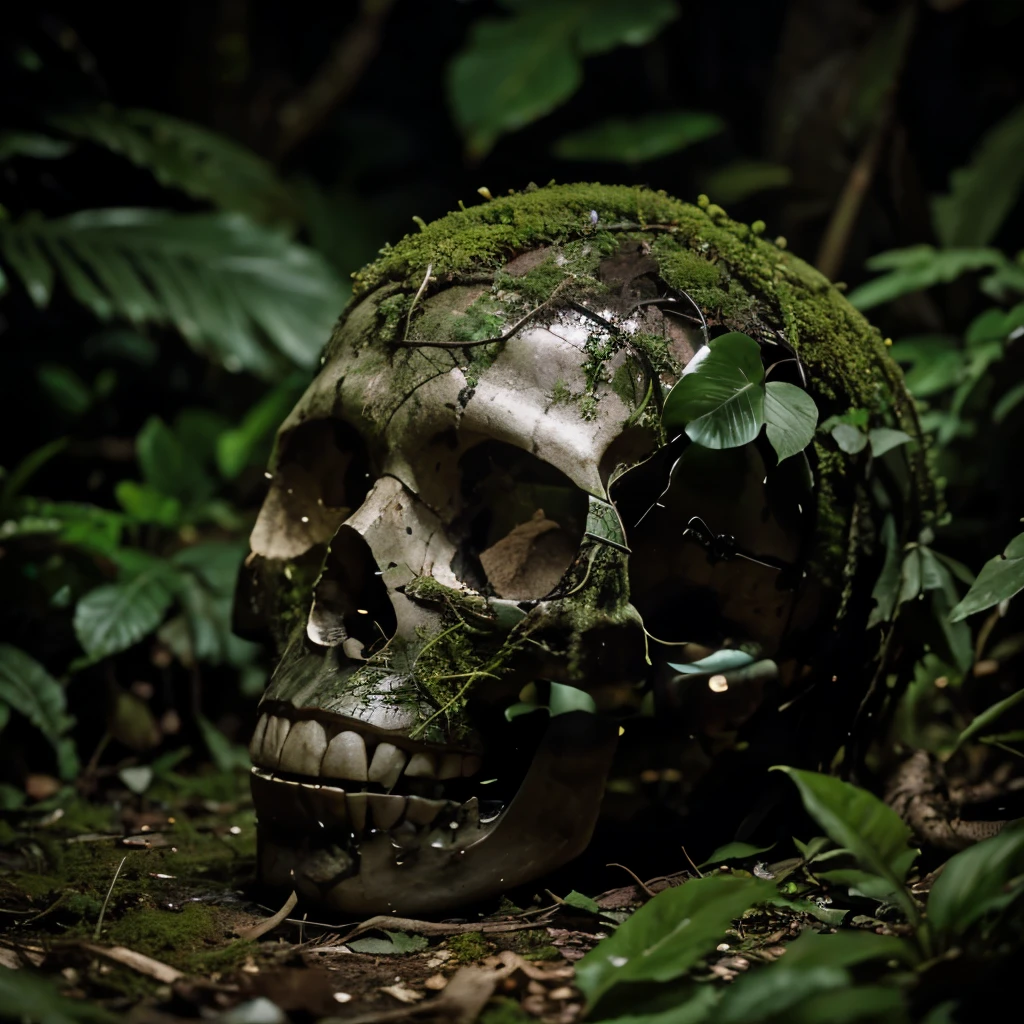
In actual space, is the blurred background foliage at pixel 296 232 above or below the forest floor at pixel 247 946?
above

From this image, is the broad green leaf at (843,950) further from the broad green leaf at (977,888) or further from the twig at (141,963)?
the twig at (141,963)

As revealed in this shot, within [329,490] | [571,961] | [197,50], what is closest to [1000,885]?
[571,961]

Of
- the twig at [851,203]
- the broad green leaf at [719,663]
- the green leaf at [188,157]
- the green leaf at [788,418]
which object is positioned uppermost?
the twig at [851,203]

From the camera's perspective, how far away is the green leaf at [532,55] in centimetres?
379

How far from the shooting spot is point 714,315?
1.77 meters

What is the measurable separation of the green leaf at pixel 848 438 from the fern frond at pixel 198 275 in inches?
94.7

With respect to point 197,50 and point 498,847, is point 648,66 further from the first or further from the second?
point 498,847

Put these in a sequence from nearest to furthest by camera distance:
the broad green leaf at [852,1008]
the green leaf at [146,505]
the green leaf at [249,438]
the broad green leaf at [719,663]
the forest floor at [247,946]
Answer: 1. the broad green leaf at [852,1008]
2. the forest floor at [247,946]
3. the broad green leaf at [719,663]
4. the green leaf at [146,505]
5. the green leaf at [249,438]

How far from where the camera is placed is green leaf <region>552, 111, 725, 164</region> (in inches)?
161

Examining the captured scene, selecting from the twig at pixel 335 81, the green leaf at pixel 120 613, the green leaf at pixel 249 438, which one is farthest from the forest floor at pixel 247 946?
the twig at pixel 335 81

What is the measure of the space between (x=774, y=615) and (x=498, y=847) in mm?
615

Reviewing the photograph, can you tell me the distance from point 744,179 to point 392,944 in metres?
3.41

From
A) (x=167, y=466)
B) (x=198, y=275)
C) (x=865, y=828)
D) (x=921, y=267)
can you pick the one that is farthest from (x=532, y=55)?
(x=865, y=828)

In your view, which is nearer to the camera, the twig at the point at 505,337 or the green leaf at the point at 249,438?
the twig at the point at 505,337
